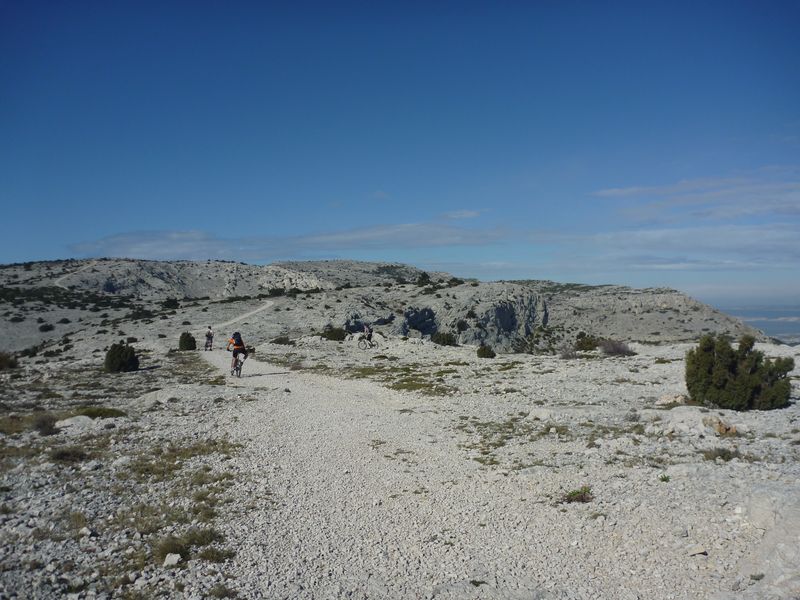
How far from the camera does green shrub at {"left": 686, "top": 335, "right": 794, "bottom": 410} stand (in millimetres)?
18453

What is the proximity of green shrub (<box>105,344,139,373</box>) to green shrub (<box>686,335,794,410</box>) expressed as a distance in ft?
109

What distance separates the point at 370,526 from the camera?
10.3 meters

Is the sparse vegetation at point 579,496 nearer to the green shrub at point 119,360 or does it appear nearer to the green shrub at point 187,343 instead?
the green shrub at point 119,360

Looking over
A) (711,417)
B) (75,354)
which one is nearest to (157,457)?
(711,417)

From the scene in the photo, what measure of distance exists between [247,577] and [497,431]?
10770mm

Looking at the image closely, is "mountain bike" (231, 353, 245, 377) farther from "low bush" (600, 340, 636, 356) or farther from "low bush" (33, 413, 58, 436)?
"low bush" (600, 340, 636, 356)

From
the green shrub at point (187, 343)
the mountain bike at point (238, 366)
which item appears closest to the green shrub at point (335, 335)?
the green shrub at point (187, 343)

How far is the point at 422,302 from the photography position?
3150 inches

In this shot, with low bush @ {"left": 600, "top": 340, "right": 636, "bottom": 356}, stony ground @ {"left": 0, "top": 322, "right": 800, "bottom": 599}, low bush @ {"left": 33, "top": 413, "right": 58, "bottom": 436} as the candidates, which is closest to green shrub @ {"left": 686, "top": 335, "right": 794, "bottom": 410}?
stony ground @ {"left": 0, "top": 322, "right": 800, "bottom": 599}

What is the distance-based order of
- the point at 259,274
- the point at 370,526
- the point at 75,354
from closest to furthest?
the point at 370,526 < the point at 75,354 < the point at 259,274

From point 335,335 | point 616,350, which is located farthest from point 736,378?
point 335,335

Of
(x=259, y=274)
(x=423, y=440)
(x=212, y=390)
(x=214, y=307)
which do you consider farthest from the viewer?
(x=259, y=274)

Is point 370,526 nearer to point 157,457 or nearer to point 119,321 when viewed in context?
point 157,457

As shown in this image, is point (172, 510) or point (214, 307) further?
point (214, 307)
